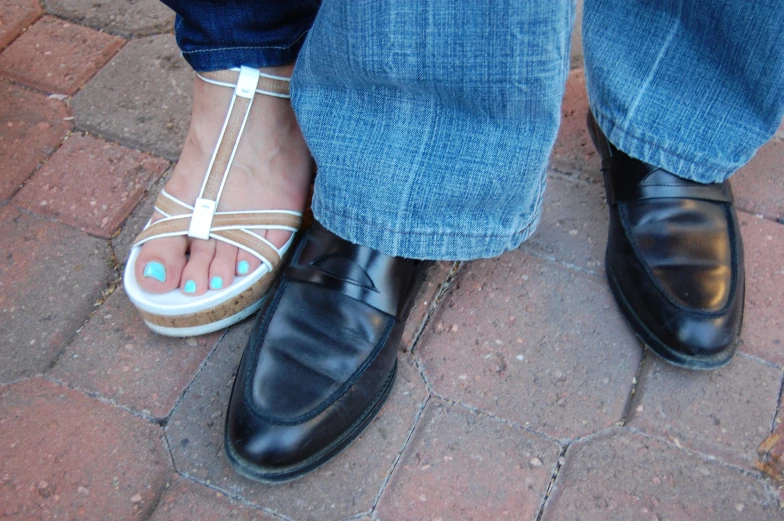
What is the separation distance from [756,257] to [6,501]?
1.38m

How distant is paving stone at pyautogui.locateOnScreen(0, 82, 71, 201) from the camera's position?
134cm

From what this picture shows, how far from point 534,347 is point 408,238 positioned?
1.07 feet

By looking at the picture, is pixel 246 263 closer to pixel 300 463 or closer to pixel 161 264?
pixel 161 264

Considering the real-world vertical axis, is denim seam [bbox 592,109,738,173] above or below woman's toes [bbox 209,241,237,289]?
above

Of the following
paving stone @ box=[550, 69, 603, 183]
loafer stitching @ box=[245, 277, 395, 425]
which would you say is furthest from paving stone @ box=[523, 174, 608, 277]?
loafer stitching @ box=[245, 277, 395, 425]

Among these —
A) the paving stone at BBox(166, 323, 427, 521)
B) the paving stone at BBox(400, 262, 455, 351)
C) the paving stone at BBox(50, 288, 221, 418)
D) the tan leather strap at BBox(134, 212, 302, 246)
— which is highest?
the tan leather strap at BBox(134, 212, 302, 246)

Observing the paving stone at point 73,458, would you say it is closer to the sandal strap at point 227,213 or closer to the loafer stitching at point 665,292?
the sandal strap at point 227,213

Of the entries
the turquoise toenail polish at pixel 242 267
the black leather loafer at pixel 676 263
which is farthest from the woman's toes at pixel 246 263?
the black leather loafer at pixel 676 263

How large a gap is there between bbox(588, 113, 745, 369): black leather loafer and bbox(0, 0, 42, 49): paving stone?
5.06ft

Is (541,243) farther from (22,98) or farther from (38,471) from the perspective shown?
(22,98)

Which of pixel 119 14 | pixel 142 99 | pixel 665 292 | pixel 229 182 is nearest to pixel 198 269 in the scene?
pixel 229 182

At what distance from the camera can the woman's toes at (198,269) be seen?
1.03 meters

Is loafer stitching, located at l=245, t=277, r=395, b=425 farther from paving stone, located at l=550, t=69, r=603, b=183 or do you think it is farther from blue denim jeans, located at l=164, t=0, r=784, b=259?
paving stone, located at l=550, t=69, r=603, b=183

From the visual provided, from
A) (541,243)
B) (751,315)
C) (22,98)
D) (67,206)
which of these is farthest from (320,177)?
(22,98)
